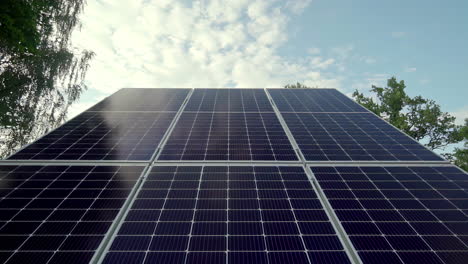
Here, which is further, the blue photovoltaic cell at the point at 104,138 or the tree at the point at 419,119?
the tree at the point at 419,119

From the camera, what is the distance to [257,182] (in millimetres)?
7953

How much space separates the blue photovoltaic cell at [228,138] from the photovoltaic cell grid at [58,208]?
226cm

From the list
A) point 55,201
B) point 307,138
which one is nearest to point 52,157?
point 55,201


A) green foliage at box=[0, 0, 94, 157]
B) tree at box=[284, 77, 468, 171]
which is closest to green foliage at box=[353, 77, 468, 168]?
tree at box=[284, 77, 468, 171]

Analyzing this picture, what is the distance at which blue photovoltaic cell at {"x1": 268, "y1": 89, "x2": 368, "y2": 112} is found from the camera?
15.1 metres

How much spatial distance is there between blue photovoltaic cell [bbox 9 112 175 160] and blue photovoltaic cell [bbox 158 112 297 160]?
0.98 meters

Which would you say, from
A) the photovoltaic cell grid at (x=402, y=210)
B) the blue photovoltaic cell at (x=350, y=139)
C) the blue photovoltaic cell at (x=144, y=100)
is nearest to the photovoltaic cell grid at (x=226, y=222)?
the photovoltaic cell grid at (x=402, y=210)

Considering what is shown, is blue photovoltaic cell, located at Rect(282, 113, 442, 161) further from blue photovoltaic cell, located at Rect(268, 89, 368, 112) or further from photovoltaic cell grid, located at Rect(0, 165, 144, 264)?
photovoltaic cell grid, located at Rect(0, 165, 144, 264)

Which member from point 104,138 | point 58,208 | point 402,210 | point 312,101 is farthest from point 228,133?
point 312,101

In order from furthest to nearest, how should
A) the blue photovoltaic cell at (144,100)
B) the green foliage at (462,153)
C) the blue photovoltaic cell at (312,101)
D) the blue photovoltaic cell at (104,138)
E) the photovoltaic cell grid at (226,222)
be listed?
the green foliage at (462,153) → the blue photovoltaic cell at (312,101) → the blue photovoltaic cell at (144,100) → the blue photovoltaic cell at (104,138) → the photovoltaic cell grid at (226,222)

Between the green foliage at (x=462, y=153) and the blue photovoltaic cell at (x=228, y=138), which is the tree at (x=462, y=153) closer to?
the green foliage at (x=462, y=153)

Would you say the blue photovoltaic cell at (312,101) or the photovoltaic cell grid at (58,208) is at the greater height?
the blue photovoltaic cell at (312,101)

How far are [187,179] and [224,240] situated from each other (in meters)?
2.89

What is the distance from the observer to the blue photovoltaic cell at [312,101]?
593 inches
